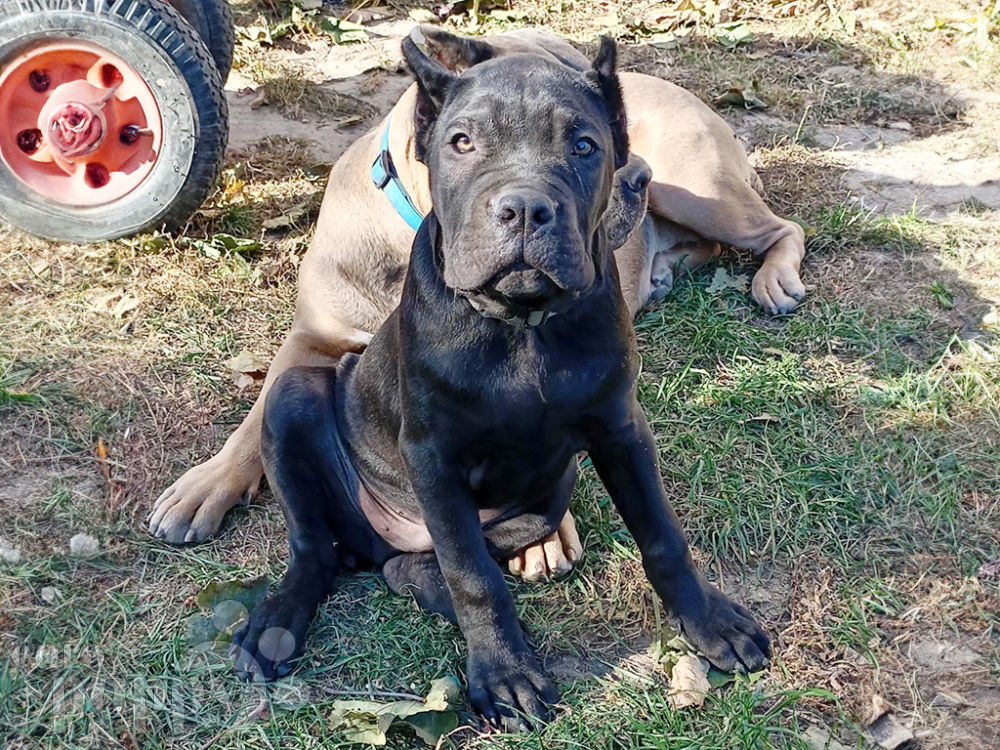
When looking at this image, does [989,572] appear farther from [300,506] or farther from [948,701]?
[300,506]

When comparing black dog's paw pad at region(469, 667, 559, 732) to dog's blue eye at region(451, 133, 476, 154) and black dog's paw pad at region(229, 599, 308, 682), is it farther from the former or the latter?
dog's blue eye at region(451, 133, 476, 154)

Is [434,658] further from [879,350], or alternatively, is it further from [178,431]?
[879,350]

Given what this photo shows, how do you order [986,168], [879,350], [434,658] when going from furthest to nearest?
[986,168], [879,350], [434,658]

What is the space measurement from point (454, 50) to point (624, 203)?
663 millimetres

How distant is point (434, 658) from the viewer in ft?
9.40

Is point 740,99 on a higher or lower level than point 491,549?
higher

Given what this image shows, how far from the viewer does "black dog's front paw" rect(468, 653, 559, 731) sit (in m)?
2.64

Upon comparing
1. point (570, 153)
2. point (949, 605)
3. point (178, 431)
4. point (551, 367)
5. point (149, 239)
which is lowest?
point (949, 605)

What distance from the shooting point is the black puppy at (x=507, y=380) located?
7.88 ft

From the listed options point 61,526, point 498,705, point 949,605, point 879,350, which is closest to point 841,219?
point 879,350

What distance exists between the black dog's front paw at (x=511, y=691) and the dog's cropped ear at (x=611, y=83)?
4.20 feet

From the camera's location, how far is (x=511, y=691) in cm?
265

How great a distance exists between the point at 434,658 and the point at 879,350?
219cm

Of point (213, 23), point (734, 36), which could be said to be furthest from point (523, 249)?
point (734, 36)
